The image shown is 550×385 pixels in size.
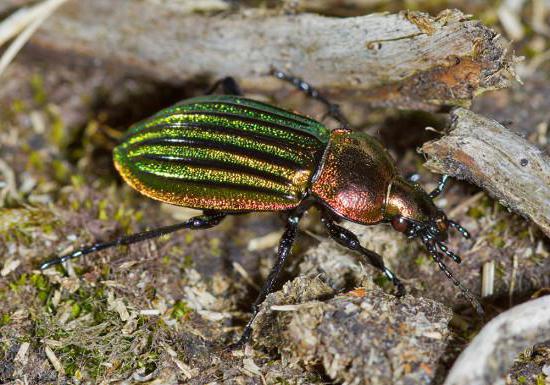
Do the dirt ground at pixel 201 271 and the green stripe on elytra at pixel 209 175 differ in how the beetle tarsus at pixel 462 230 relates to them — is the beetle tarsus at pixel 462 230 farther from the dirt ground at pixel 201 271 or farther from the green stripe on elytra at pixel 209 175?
the green stripe on elytra at pixel 209 175

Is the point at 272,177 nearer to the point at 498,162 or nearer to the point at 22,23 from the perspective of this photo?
the point at 498,162

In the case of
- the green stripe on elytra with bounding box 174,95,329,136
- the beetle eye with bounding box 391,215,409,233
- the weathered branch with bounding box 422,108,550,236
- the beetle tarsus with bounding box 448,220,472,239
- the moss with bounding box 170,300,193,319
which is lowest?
the moss with bounding box 170,300,193,319

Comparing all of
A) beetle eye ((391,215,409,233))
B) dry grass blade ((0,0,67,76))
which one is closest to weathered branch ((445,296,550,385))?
beetle eye ((391,215,409,233))

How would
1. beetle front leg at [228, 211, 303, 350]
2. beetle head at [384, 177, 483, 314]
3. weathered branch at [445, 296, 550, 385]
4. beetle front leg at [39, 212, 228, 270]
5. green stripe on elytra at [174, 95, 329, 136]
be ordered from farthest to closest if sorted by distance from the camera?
green stripe on elytra at [174, 95, 329, 136], beetle front leg at [39, 212, 228, 270], beetle head at [384, 177, 483, 314], beetle front leg at [228, 211, 303, 350], weathered branch at [445, 296, 550, 385]

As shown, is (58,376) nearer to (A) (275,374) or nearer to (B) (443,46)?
(A) (275,374)

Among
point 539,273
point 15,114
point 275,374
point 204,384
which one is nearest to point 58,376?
point 204,384

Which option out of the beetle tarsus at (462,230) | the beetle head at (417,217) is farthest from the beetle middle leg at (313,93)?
the beetle tarsus at (462,230)

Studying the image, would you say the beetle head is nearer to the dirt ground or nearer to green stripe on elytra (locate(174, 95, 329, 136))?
the dirt ground
